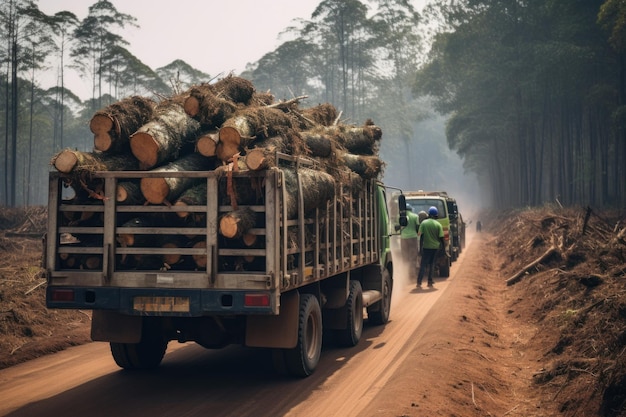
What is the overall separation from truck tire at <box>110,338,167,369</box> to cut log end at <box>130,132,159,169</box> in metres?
2.52

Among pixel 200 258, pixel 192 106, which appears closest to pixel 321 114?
pixel 192 106

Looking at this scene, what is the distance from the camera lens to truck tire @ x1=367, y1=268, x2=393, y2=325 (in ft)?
41.2

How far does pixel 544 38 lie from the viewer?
1563 inches

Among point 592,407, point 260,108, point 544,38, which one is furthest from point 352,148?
point 544,38

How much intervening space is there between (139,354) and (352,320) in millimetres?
3431

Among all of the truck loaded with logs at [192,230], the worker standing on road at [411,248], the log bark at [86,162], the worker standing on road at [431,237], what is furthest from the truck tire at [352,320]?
the worker standing on road at [411,248]

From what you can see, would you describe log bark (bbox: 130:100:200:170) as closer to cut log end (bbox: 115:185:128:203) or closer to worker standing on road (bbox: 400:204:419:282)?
cut log end (bbox: 115:185:128:203)

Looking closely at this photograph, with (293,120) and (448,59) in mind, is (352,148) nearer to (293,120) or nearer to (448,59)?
(293,120)

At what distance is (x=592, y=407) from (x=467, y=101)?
4611cm

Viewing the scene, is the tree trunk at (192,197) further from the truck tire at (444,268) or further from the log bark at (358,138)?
the truck tire at (444,268)

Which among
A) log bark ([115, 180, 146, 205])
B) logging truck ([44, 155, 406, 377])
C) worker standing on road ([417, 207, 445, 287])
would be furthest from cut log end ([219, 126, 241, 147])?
worker standing on road ([417, 207, 445, 287])

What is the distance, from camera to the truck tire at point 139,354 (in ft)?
28.1

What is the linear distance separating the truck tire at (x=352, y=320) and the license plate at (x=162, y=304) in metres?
3.76

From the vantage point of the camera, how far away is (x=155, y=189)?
7.21 m
